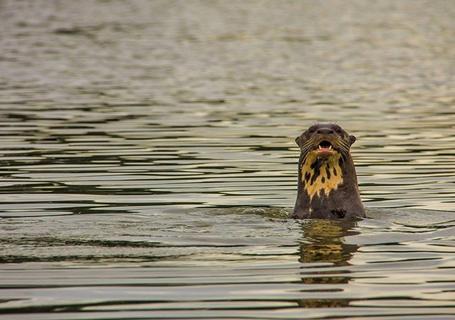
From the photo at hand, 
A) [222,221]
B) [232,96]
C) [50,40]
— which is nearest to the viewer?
[222,221]

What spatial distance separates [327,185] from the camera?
1925 centimetres

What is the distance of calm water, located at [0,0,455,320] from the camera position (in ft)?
46.1

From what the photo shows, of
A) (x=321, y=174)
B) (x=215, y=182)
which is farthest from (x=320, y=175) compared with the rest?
(x=215, y=182)

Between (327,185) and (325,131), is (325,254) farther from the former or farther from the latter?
(327,185)

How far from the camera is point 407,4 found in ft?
300

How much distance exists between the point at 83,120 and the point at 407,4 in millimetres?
60634

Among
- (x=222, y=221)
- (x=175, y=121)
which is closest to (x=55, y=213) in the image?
(x=222, y=221)

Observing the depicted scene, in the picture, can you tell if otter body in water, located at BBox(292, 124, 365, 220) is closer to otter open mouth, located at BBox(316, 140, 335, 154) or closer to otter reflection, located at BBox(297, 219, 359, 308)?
otter open mouth, located at BBox(316, 140, 335, 154)

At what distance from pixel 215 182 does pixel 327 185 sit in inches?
152

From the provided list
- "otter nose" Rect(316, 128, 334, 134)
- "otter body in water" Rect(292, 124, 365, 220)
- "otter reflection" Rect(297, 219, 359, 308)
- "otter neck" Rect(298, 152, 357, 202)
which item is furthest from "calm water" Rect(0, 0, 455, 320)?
"otter nose" Rect(316, 128, 334, 134)

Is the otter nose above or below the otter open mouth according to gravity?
above

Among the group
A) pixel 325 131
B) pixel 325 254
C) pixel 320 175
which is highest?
pixel 325 131

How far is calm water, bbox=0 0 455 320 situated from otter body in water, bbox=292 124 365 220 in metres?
0.32

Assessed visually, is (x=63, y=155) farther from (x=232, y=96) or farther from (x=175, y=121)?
(x=232, y=96)
